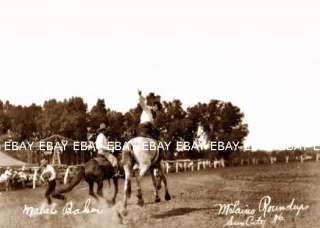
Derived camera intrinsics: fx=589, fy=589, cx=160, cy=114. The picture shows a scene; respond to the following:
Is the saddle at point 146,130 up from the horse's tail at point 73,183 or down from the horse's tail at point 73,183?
up

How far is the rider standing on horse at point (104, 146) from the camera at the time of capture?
56.5 feet

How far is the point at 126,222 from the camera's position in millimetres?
15328

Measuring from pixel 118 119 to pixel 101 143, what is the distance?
87cm

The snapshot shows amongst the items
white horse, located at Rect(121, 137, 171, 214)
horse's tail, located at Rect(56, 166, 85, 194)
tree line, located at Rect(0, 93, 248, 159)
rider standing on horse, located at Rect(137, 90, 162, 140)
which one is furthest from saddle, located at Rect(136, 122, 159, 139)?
horse's tail, located at Rect(56, 166, 85, 194)

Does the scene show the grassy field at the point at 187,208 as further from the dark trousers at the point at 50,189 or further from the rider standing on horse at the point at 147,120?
the rider standing on horse at the point at 147,120

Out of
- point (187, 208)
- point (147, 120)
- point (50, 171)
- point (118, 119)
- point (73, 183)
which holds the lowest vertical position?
point (187, 208)

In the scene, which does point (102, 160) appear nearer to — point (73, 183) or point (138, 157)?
point (73, 183)

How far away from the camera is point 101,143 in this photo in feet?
56.6

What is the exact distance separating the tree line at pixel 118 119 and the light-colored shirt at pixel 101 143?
1.50 feet

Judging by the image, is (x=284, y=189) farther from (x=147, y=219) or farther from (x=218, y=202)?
(x=147, y=219)

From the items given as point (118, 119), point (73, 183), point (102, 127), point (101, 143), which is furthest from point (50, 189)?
point (118, 119)

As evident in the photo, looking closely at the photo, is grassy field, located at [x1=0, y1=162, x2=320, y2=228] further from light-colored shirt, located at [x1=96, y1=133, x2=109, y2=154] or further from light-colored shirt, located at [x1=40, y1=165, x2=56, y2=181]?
light-colored shirt, located at [x1=96, y1=133, x2=109, y2=154]

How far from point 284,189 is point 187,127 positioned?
406cm

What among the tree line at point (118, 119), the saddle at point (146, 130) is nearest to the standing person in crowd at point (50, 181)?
the tree line at point (118, 119)
